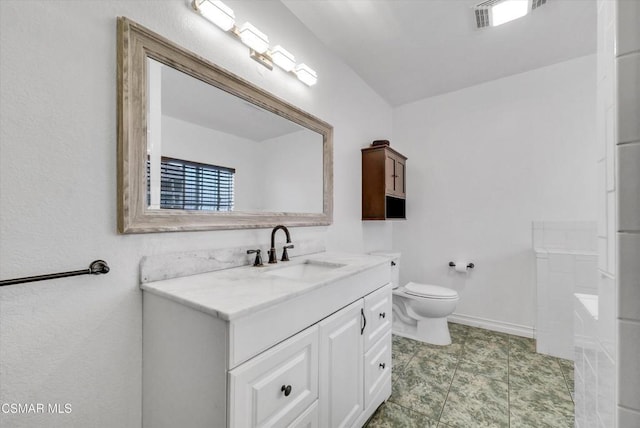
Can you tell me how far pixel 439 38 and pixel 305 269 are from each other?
204cm

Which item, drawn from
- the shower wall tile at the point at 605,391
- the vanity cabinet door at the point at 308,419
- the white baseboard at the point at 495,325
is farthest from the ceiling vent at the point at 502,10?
the white baseboard at the point at 495,325

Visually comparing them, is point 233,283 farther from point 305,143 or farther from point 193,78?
point 305,143

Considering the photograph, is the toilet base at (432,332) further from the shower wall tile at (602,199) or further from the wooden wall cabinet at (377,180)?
the shower wall tile at (602,199)

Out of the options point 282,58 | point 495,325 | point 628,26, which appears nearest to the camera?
point 628,26

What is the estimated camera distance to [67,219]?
0.90 meters

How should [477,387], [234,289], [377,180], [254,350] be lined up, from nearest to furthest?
[254,350] < [234,289] < [477,387] < [377,180]

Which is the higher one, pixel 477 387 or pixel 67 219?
pixel 67 219

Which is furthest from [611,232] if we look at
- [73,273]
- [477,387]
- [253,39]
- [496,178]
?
[496,178]

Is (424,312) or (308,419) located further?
(424,312)

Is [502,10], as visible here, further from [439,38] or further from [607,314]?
[607,314]

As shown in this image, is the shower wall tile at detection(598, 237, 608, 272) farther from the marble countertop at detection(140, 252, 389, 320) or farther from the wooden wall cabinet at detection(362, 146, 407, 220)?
the wooden wall cabinet at detection(362, 146, 407, 220)

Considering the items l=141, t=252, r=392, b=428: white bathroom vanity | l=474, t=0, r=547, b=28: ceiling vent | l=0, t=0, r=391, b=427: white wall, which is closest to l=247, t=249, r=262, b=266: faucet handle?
l=141, t=252, r=392, b=428: white bathroom vanity

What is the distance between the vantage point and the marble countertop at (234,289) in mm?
812

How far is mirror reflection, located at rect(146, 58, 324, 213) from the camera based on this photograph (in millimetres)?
1145
